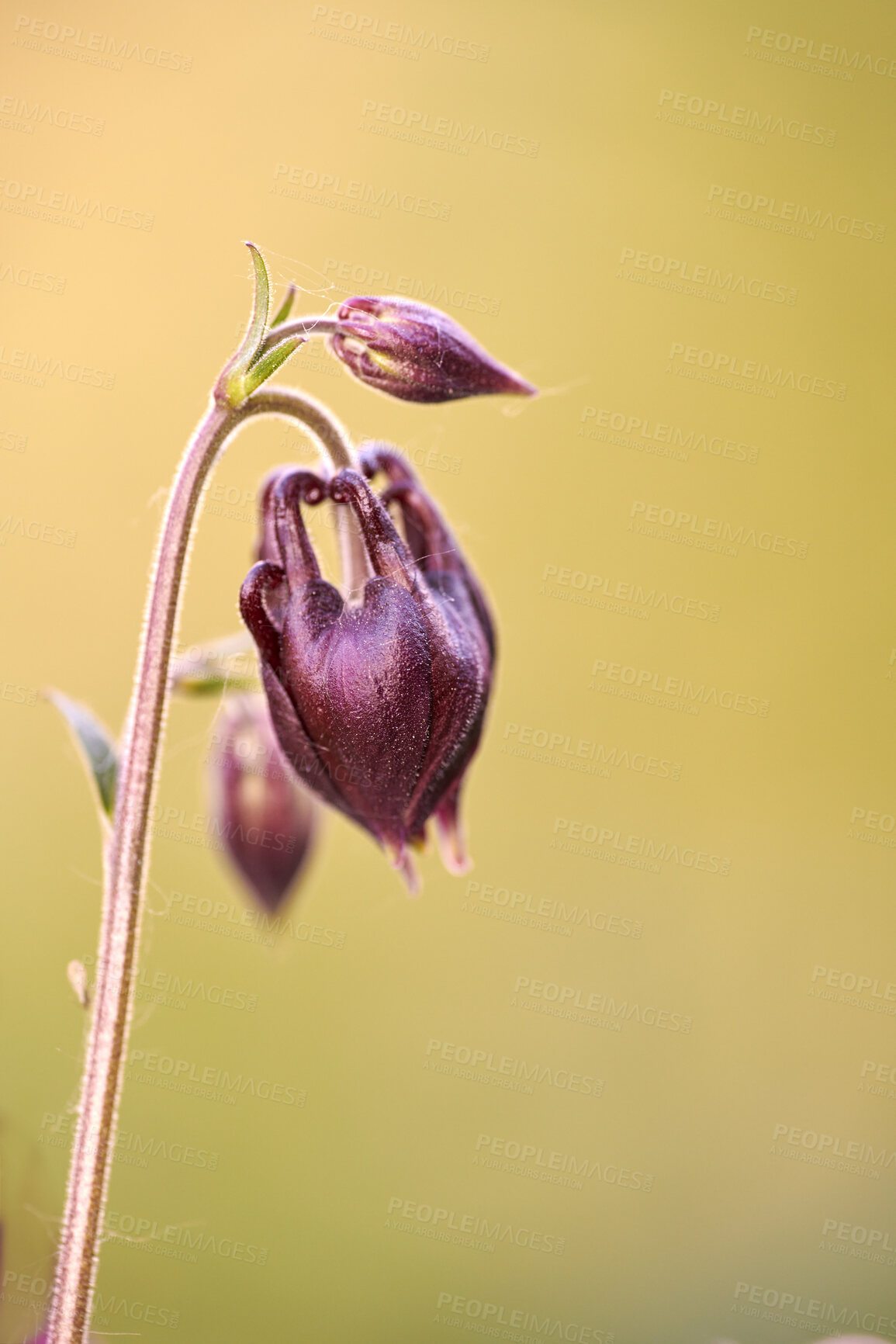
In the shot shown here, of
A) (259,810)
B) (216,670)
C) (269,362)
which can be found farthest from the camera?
(259,810)

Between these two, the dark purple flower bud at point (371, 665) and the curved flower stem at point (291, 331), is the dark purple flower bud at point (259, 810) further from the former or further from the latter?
the curved flower stem at point (291, 331)

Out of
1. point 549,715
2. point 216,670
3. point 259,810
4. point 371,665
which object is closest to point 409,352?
point 371,665

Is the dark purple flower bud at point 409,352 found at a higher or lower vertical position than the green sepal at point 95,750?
higher

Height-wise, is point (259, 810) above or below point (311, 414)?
below

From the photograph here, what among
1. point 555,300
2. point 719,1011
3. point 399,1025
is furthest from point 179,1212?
point 555,300

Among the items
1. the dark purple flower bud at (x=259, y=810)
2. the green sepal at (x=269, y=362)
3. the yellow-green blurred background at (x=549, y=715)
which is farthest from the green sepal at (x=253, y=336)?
the yellow-green blurred background at (x=549, y=715)

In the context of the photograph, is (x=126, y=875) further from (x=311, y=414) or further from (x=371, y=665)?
(x=311, y=414)

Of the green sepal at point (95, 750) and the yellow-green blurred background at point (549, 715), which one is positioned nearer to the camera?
the green sepal at point (95, 750)

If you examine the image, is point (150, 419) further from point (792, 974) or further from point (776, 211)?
point (792, 974)
